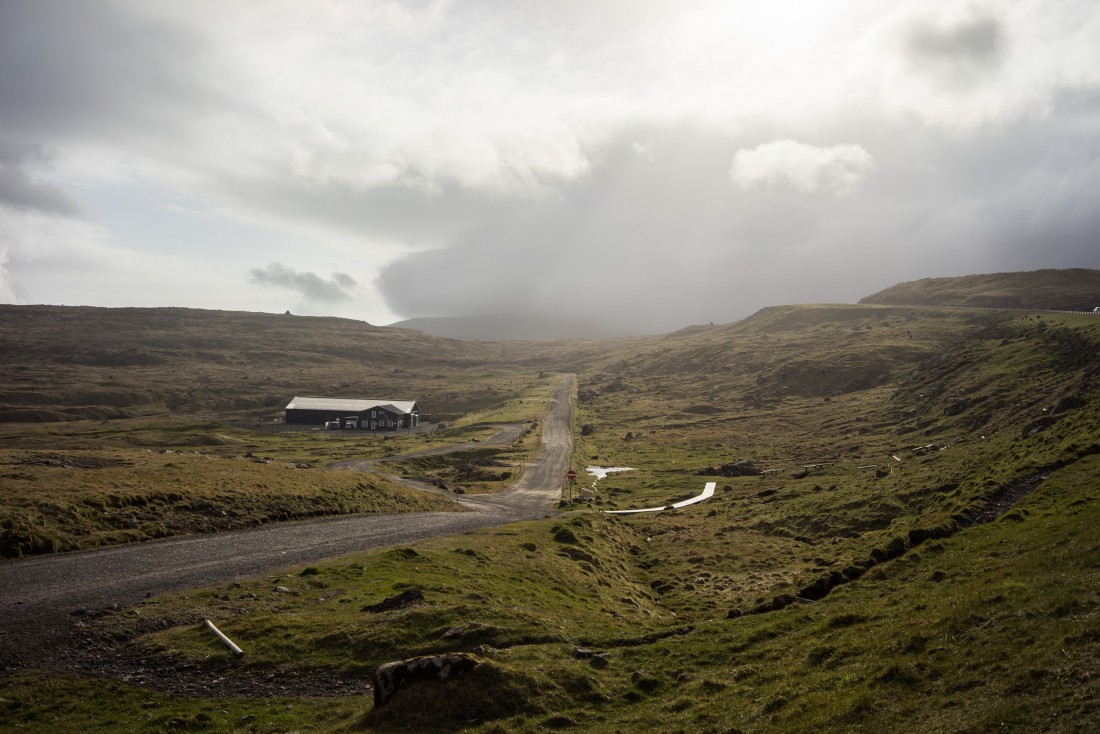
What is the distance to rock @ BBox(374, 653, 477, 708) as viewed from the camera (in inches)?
802

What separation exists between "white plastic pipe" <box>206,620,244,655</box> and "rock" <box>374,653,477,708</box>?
8.03 meters

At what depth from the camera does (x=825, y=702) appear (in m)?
17.8

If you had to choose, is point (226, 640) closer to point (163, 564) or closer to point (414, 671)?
point (414, 671)

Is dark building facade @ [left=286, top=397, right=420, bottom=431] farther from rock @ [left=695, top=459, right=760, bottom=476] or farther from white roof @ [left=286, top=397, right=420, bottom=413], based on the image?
rock @ [left=695, top=459, right=760, bottom=476]

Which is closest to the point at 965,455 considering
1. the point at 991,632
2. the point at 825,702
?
the point at 991,632

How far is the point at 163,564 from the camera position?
124ft

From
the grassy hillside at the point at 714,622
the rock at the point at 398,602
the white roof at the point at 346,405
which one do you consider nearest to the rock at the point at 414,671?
the grassy hillside at the point at 714,622

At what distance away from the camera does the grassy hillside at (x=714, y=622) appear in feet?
58.6

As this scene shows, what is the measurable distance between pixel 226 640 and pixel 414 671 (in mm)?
10102

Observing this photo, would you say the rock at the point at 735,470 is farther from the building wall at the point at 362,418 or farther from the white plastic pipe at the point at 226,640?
the building wall at the point at 362,418

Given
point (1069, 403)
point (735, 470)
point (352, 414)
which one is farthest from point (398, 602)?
point (352, 414)

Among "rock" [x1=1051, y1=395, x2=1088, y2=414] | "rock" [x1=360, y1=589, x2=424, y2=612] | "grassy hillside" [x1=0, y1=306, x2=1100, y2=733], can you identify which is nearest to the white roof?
"grassy hillside" [x1=0, y1=306, x2=1100, y2=733]

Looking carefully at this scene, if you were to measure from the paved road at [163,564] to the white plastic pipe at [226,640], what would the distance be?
18.1 feet

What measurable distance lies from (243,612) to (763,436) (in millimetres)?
119437
